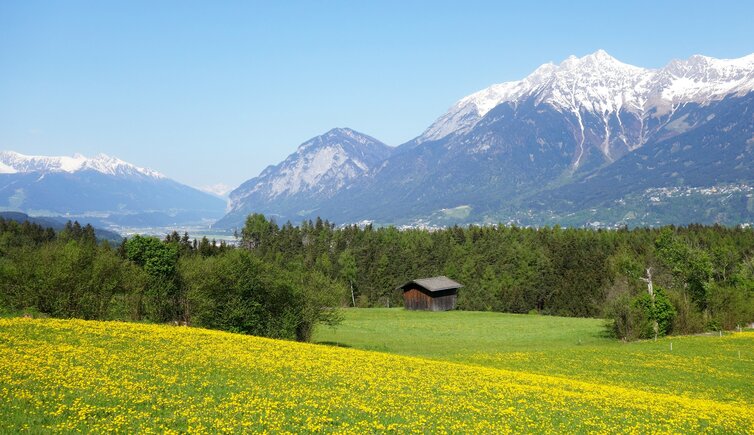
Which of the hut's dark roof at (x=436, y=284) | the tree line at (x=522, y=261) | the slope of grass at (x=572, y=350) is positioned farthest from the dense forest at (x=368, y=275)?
the slope of grass at (x=572, y=350)

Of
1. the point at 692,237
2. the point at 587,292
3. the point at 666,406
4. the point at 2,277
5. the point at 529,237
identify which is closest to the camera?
the point at 666,406

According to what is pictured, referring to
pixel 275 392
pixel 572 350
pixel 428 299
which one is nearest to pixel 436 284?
pixel 428 299

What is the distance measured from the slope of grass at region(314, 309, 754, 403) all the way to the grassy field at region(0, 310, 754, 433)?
1.14 meters

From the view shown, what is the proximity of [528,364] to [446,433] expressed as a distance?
31.7m

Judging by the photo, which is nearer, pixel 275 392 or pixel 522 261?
pixel 275 392

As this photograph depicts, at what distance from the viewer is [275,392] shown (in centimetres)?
2580

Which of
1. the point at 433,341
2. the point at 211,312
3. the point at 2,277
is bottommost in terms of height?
the point at 433,341

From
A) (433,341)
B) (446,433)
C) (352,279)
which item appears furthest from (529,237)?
(446,433)

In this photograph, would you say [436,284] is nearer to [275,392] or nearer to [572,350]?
[572,350]

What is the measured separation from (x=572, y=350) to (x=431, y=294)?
65236mm

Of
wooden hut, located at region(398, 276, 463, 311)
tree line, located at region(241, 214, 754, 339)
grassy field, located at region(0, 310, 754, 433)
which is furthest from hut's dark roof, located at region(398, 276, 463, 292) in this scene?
grassy field, located at region(0, 310, 754, 433)

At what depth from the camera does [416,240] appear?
170750 millimetres

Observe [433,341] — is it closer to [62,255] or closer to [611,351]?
[611,351]

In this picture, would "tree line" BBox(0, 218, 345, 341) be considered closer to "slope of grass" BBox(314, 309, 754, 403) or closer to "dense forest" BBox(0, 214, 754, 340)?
"dense forest" BBox(0, 214, 754, 340)
